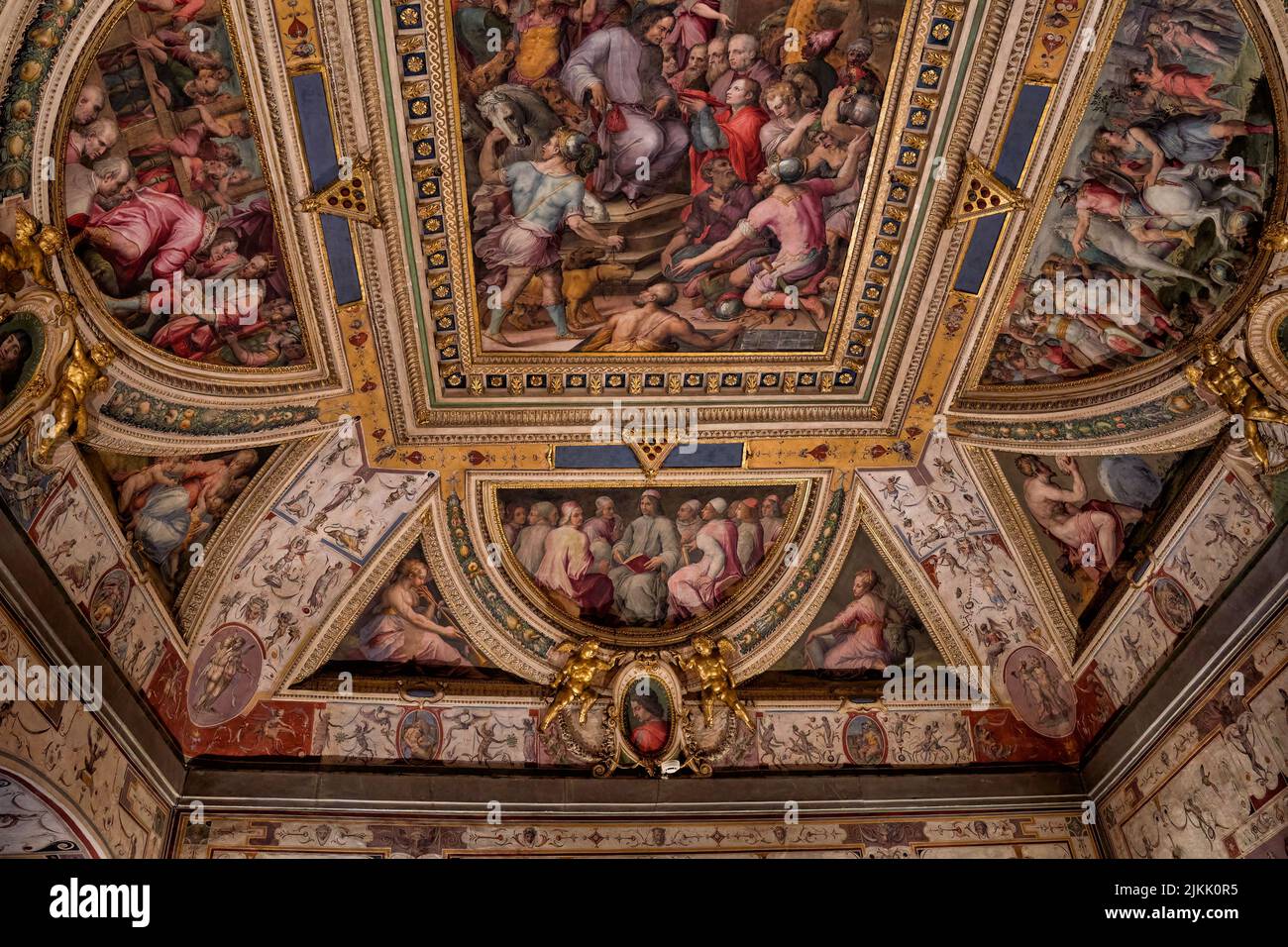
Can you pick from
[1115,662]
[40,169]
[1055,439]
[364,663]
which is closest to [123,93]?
[40,169]

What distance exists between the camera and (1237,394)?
10836 mm

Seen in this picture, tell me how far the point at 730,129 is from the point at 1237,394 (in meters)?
5.09

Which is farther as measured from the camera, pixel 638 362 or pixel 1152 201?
pixel 638 362

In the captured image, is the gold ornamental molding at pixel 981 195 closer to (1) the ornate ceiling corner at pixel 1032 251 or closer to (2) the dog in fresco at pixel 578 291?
(1) the ornate ceiling corner at pixel 1032 251

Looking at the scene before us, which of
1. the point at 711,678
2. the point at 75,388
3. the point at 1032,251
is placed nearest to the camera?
the point at 75,388

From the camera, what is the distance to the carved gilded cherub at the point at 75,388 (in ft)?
31.8

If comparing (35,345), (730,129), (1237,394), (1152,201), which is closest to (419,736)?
(35,345)

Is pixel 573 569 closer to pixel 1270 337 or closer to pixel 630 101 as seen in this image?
pixel 630 101

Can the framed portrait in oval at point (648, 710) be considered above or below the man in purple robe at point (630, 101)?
below

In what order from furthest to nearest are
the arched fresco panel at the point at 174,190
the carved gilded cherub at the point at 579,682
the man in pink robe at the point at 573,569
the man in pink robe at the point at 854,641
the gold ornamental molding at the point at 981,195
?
the man in pink robe at the point at 854,641, the man in pink robe at the point at 573,569, the carved gilded cherub at the point at 579,682, the gold ornamental molding at the point at 981,195, the arched fresco panel at the point at 174,190

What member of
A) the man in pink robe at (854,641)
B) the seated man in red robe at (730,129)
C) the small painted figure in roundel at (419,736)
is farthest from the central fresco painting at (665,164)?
the small painted figure in roundel at (419,736)

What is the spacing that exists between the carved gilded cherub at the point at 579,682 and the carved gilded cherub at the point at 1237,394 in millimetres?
6876

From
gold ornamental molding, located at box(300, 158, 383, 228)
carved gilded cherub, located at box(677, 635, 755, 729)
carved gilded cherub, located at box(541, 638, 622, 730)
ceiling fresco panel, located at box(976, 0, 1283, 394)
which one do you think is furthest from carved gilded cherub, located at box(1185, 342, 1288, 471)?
gold ornamental molding, located at box(300, 158, 383, 228)

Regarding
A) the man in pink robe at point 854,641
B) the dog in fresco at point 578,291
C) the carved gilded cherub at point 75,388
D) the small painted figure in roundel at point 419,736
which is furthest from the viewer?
the man in pink robe at point 854,641
